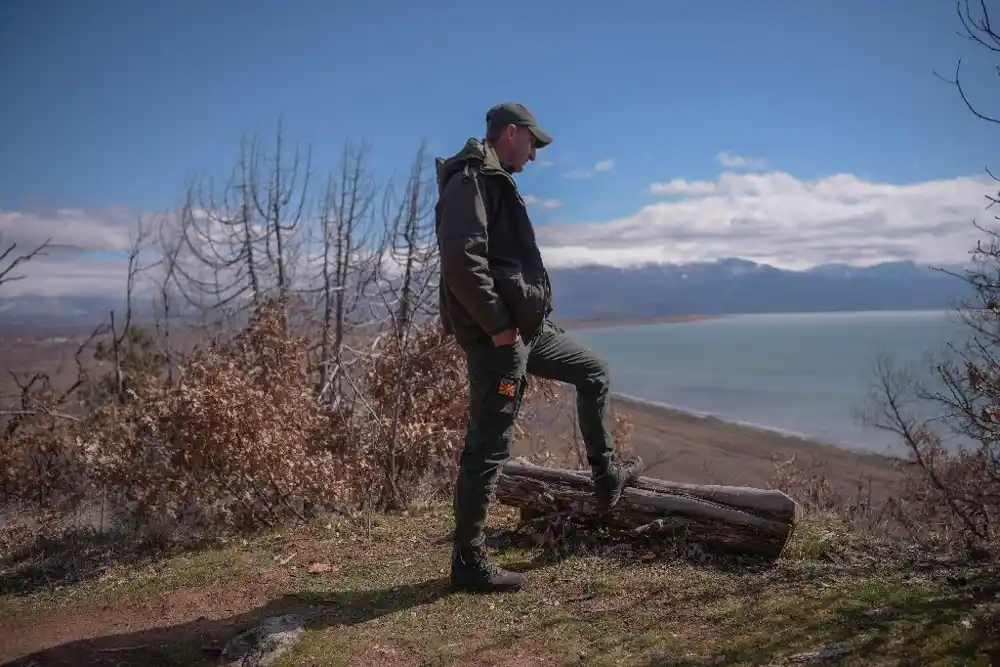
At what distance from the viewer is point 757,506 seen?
461cm

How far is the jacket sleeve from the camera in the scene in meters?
3.89

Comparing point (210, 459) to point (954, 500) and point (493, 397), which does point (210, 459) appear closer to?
point (493, 397)

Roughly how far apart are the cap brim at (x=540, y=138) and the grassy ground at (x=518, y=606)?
248 cm

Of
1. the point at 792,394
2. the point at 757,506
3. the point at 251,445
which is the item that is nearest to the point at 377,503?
the point at 251,445

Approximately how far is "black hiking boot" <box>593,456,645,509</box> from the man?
0.66m

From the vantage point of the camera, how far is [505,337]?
4027 mm

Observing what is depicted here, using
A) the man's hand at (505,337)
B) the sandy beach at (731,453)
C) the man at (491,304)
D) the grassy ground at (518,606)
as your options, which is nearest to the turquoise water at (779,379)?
the sandy beach at (731,453)

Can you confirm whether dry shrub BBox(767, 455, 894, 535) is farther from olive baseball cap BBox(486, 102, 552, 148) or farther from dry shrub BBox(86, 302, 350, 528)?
olive baseball cap BBox(486, 102, 552, 148)

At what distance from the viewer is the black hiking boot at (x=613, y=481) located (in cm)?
481

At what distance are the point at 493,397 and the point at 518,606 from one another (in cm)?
112

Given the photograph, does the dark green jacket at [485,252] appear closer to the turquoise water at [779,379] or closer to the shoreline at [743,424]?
the turquoise water at [779,379]

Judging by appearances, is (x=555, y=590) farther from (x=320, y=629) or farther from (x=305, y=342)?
(x=305, y=342)

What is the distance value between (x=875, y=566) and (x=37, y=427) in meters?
7.98

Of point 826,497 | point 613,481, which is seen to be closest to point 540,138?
point 613,481
